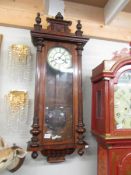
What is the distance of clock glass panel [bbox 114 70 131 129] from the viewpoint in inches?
57.0

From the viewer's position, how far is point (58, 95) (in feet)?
5.13

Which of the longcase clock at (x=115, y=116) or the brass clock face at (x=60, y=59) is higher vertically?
the brass clock face at (x=60, y=59)

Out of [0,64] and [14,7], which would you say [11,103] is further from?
[14,7]

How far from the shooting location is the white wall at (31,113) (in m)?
1.59

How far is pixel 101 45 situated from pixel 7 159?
1.30 meters

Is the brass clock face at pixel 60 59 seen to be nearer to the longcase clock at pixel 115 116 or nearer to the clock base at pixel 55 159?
the longcase clock at pixel 115 116

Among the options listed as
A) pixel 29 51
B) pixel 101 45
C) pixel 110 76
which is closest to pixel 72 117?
pixel 110 76

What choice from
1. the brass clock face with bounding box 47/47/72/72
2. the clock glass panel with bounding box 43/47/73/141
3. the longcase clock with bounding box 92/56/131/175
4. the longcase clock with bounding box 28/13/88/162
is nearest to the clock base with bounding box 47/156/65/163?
the longcase clock with bounding box 28/13/88/162

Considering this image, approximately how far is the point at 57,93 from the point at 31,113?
29cm

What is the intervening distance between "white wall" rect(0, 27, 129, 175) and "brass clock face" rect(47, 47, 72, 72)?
0.22 metres

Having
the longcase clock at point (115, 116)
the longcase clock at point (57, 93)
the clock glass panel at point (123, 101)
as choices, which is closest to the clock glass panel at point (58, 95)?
the longcase clock at point (57, 93)

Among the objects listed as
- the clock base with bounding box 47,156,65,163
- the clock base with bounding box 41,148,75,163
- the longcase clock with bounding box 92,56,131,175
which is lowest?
the clock base with bounding box 47,156,65,163

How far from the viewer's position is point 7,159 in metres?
1.33

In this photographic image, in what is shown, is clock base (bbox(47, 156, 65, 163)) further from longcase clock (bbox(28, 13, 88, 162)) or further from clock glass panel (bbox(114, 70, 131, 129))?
clock glass panel (bbox(114, 70, 131, 129))
